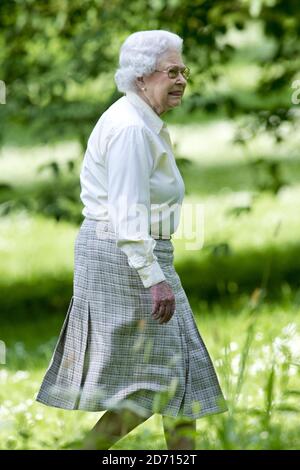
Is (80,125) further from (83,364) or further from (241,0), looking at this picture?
Answer: (83,364)

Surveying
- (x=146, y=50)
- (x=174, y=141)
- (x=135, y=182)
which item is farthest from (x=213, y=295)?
(x=135, y=182)

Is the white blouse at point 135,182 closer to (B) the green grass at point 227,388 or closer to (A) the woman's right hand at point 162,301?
(A) the woman's right hand at point 162,301

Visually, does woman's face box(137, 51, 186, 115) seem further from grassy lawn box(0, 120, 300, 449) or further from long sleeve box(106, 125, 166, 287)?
grassy lawn box(0, 120, 300, 449)

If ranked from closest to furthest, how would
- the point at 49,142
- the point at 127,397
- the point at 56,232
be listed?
the point at 127,397, the point at 49,142, the point at 56,232

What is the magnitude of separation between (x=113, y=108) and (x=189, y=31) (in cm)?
298

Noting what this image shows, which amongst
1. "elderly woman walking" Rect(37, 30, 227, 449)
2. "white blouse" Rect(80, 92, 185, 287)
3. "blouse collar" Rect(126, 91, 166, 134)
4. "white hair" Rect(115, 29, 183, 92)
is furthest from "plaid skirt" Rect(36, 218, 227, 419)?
"white hair" Rect(115, 29, 183, 92)

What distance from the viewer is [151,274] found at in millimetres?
4387

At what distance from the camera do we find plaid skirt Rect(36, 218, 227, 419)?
453 cm

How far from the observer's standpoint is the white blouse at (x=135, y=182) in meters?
4.34

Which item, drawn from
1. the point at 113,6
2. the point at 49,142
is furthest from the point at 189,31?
the point at 49,142

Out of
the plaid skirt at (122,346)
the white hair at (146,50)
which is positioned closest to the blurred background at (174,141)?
the plaid skirt at (122,346)

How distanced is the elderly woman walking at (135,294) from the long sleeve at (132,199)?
17 mm

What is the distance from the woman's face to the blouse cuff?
0.57m

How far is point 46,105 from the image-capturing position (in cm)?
757
